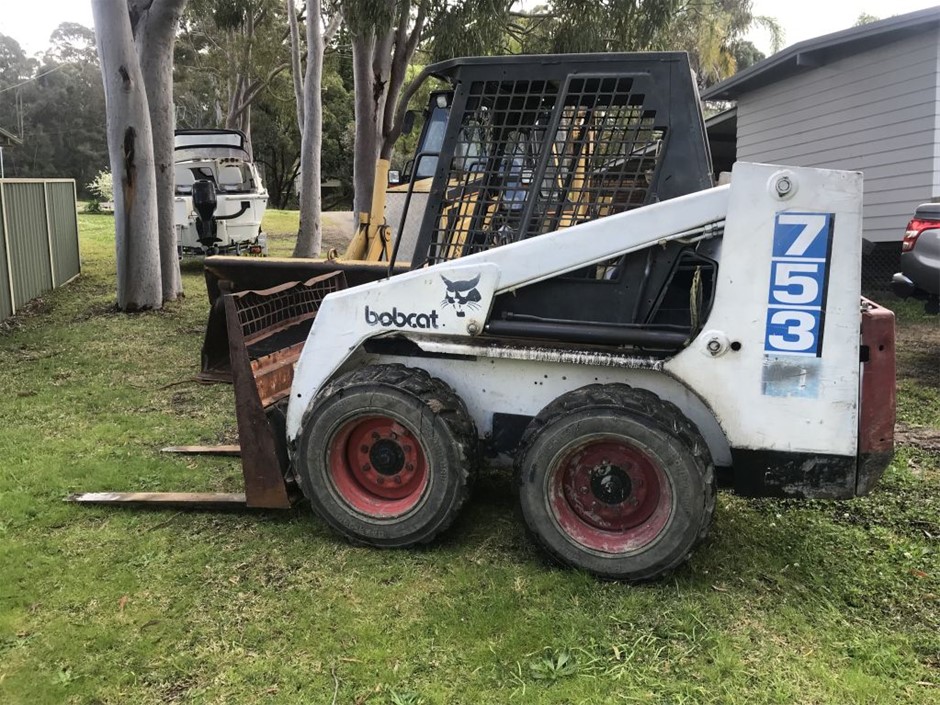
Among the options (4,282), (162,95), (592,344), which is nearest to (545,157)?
(592,344)

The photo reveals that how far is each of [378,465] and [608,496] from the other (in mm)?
1158

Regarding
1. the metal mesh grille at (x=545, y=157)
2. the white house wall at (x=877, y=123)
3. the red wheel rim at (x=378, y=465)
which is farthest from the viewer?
the white house wall at (x=877, y=123)

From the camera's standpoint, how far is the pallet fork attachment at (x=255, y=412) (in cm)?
397

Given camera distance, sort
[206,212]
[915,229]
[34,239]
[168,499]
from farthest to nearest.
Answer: [206,212] → [34,239] → [915,229] → [168,499]

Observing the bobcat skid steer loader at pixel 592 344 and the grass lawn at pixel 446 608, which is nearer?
the grass lawn at pixel 446 608

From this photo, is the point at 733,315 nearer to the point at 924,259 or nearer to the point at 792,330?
the point at 792,330

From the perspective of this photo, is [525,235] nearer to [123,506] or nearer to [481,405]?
[481,405]

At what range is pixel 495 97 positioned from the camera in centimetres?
385

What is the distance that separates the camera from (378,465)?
12.7 ft

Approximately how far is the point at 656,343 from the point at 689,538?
860 millimetres

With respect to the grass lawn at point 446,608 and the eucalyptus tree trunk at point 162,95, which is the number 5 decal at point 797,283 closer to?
the grass lawn at point 446,608

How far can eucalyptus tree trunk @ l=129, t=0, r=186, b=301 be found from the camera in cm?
1062

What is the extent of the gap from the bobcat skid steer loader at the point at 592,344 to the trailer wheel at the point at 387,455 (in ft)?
0.04

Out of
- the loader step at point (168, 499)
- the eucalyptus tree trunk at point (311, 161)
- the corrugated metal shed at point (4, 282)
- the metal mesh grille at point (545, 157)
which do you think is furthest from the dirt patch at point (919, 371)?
the eucalyptus tree trunk at point (311, 161)
